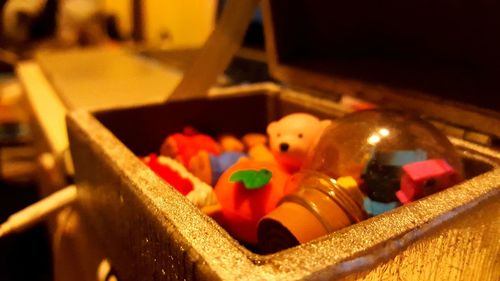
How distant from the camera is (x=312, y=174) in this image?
0.40m

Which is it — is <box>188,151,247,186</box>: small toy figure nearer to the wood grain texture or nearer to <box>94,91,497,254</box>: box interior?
<box>94,91,497,254</box>: box interior

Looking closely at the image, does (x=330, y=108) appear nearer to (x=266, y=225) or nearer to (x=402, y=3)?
(x=402, y=3)

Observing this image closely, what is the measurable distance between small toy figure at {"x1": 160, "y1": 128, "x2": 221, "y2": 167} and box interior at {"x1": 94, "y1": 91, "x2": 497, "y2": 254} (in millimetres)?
24

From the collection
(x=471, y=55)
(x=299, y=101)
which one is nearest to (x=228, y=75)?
(x=299, y=101)

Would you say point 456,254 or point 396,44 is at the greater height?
point 396,44

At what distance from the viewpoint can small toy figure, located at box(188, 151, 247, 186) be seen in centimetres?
51

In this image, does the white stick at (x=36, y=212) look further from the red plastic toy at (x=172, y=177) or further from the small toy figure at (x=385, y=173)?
the small toy figure at (x=385, y=173)

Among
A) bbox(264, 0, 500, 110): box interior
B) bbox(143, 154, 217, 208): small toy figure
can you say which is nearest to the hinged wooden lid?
bbox(264, 0, 500, 110): box interior

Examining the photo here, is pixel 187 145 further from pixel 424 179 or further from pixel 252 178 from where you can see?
pixel 424 179

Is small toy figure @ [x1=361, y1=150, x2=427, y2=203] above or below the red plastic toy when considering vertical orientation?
above

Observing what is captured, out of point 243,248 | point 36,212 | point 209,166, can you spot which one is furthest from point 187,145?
point 243,248

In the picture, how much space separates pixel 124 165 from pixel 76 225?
0.73ft

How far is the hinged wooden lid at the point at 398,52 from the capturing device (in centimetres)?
51

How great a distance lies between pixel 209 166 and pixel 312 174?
147 millimetres
